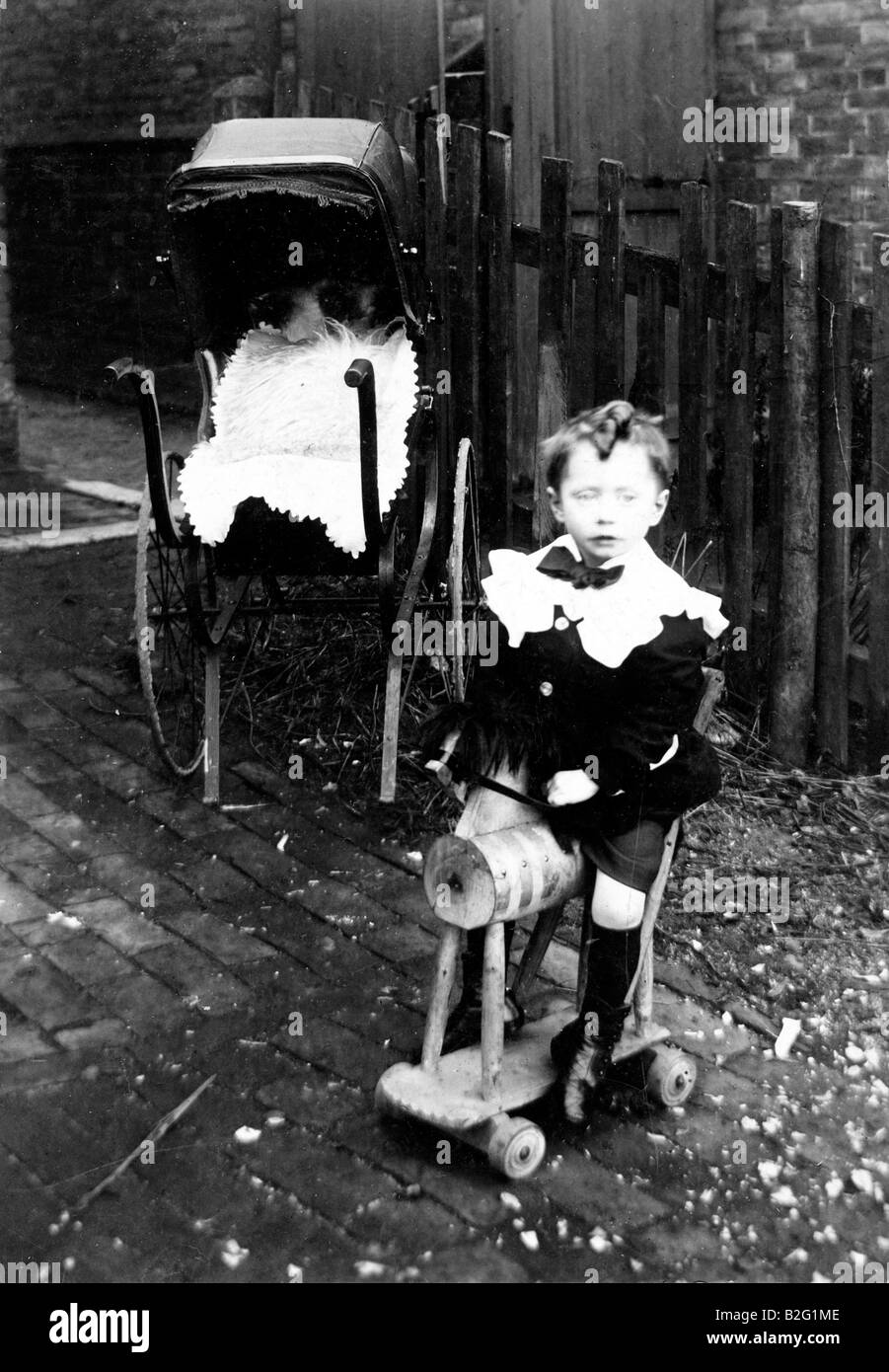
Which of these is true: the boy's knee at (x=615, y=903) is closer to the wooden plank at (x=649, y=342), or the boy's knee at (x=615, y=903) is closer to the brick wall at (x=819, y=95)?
the wooden plank at (x=649, y=342)

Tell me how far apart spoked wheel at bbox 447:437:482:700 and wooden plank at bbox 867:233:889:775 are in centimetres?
120

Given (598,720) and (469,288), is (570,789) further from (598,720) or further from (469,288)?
(469,288)

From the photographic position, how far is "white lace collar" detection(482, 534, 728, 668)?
2857 mm

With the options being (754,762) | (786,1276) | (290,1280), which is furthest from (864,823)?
(290,1280)

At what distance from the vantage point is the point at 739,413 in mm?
4551

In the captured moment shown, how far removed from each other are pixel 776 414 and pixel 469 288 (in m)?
1.43

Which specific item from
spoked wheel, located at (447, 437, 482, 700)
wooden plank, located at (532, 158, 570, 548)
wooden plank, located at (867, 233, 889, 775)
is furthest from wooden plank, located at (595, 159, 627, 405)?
wooden plank, located at (867, 233, 889, 775)

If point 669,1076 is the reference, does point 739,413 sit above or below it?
above

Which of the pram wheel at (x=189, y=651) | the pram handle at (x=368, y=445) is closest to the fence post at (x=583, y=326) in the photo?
the pram handle at (x=368, y=445)

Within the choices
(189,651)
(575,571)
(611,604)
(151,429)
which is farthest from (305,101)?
(611,604)

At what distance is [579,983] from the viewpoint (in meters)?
3.08

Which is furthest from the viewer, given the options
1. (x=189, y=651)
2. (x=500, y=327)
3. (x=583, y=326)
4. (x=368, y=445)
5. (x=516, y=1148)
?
(x=500, y=327)

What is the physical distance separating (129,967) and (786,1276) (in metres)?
1.77

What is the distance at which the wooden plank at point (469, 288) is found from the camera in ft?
17.2
